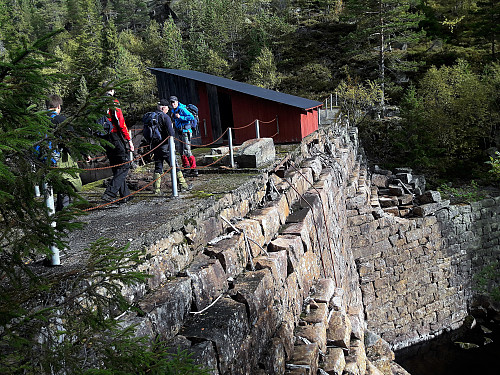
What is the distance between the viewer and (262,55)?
53562 mm

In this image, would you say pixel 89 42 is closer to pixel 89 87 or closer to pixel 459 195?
pixel 459 195

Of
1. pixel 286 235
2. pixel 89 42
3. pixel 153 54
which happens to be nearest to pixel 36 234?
pixel 286 235

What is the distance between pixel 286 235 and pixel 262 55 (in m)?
50.0

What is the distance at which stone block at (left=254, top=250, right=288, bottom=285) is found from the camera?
17.4ft

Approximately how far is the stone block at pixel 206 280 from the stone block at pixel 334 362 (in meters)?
1.61

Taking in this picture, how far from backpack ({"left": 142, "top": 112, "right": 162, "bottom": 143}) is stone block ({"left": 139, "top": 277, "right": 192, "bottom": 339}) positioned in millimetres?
3764

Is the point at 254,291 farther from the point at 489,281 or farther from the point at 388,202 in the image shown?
the point at 489,281

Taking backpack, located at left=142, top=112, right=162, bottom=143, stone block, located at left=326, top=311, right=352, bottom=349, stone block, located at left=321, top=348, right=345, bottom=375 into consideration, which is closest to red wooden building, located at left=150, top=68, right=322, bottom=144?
backpack, located at left=142, top=112, right=162, bottom=143

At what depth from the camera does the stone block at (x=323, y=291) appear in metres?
6.49

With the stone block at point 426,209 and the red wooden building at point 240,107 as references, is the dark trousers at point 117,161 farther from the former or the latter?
the stone block at point 426,209

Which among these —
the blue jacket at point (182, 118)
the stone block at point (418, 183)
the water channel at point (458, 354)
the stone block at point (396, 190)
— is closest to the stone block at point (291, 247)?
the blue jacket at point (182, 118)

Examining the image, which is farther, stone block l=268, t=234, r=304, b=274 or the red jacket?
the red jacket

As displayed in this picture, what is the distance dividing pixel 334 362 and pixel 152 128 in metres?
4.67

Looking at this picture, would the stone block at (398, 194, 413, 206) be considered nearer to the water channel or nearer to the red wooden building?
the red wooden building
